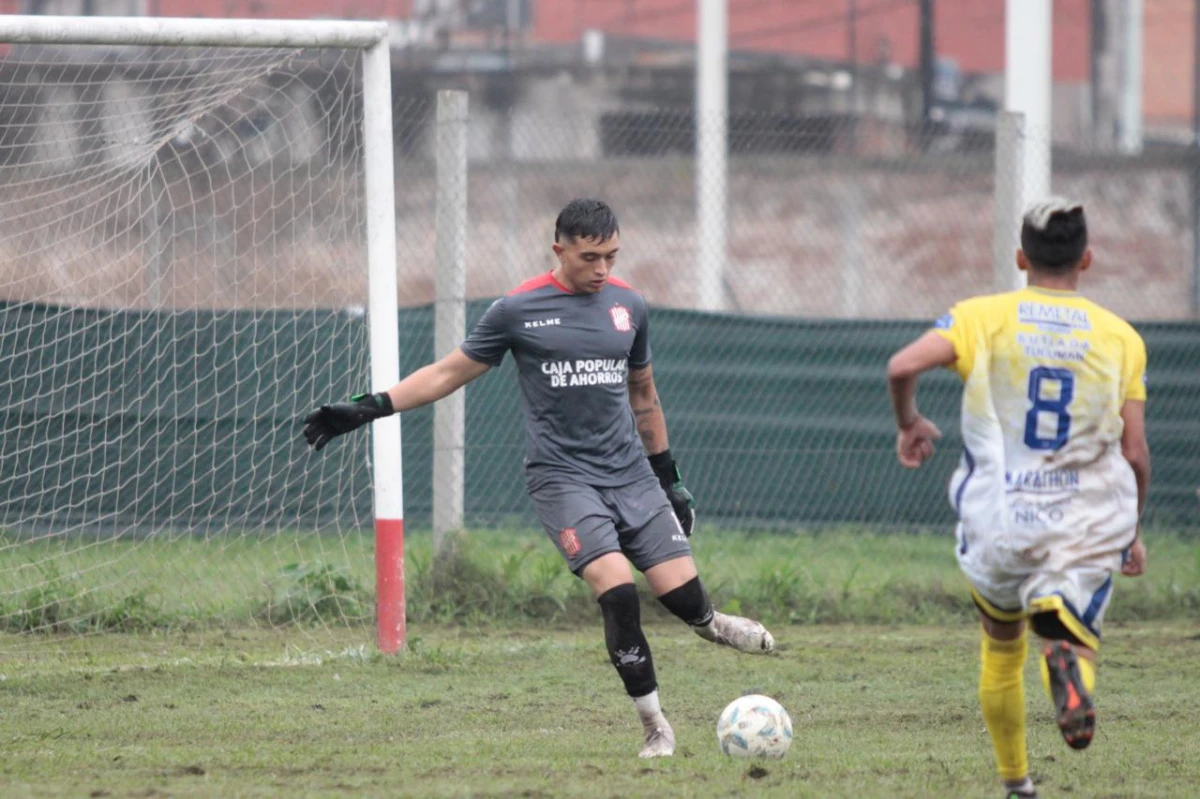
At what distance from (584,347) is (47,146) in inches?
151

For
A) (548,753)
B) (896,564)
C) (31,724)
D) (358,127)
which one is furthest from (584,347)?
(896,564)

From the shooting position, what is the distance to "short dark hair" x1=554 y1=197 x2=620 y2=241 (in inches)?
228

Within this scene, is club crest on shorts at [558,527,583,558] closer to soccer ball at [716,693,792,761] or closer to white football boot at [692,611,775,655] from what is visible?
white football boot at [692,611,775,655]

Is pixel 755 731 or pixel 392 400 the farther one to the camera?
pixel 392 400

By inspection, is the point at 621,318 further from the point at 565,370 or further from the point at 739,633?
the point at 739,633

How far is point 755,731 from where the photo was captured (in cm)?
561

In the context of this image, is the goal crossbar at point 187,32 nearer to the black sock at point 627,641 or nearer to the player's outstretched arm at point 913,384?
the black sock at point 627,641

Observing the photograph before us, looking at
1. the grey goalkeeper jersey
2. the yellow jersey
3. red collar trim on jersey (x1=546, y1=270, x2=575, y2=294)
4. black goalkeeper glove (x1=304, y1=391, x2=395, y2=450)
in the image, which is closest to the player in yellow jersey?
the yellow jersey

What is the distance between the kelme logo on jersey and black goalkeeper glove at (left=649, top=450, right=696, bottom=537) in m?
2.05

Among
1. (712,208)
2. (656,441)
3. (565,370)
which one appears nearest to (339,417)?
(565,370)

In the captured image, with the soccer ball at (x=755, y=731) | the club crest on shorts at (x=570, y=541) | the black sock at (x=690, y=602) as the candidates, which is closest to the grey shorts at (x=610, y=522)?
the club crest on shorts at (x=570, y=541)

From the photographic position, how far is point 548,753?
5.77m

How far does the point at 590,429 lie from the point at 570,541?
43 cm

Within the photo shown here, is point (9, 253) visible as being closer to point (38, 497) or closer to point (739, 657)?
point (38, 497)
